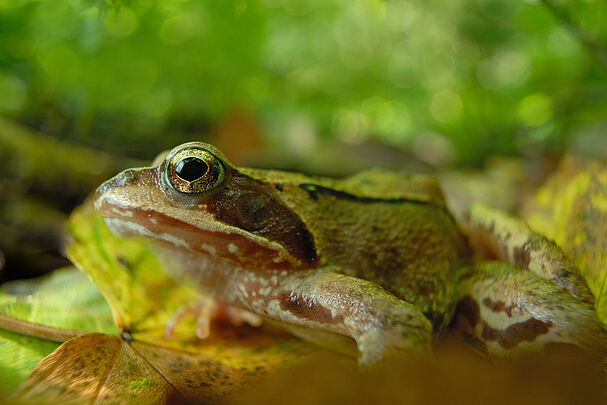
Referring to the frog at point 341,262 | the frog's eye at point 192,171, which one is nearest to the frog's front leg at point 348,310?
the frog at point 341,262

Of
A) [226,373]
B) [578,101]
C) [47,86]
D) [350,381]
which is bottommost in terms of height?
[226,373]

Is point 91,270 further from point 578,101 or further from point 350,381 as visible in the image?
point 578,101

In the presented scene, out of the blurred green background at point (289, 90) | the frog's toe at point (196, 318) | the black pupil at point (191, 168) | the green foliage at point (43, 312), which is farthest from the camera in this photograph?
the blurred green background at point (289, 90)

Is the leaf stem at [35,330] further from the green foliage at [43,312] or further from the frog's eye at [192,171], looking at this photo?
the frog's eye at [192,171]

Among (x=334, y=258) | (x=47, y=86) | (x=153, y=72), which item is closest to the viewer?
(x=334, y=258)

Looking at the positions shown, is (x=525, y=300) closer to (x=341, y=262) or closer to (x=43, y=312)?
(x=341, y=262)

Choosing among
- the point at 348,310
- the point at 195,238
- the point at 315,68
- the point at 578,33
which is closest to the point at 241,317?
the point at 195,238

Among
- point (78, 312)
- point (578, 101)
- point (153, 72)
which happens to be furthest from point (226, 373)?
point (578, 101)
